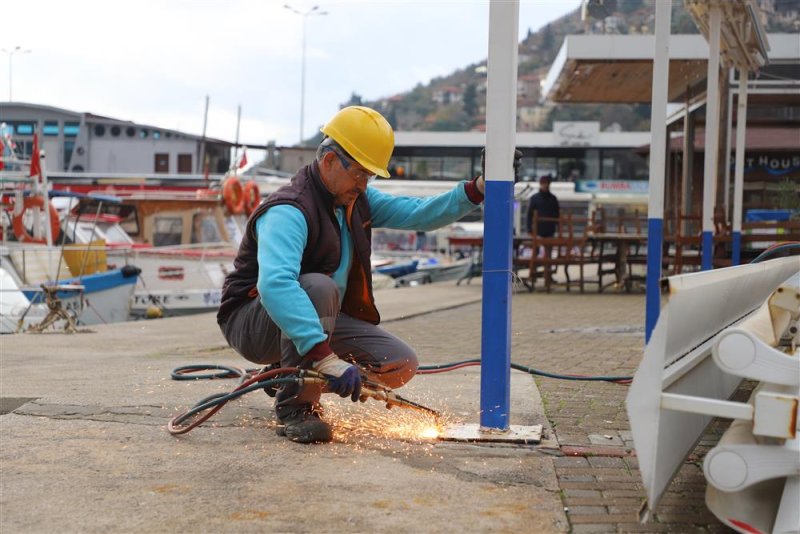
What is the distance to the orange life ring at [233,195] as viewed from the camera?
72.7 feet

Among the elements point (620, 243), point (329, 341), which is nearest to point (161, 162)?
point (620, 243)

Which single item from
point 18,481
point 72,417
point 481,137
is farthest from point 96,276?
point 481,137

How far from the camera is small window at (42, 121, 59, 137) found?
49.6 m

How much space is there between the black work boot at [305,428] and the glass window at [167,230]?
61.0 ft

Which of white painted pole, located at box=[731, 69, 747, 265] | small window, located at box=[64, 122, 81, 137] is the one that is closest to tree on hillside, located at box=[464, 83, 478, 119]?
small window, located at box=[64, 122, 81, 137]

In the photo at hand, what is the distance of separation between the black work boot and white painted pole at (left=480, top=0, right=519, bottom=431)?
0.70 m

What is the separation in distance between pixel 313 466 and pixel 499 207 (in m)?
1.34

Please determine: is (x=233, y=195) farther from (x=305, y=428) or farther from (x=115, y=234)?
(x=305, y=428)

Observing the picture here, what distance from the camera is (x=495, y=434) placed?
13.8ft

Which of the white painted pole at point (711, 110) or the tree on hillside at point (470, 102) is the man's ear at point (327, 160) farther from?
the tree on hillside at point (470, 102)

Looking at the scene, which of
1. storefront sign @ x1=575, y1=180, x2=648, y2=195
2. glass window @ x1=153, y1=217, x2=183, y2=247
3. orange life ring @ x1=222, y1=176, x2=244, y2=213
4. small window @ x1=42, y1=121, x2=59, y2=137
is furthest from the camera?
small window @ x1=42, y1=121, x2=59, y2=137

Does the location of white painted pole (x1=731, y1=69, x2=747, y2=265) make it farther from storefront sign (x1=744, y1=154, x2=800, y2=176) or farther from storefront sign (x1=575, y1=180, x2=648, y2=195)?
storefront sign (x1=575, y1=180, x2=648, y2=195)

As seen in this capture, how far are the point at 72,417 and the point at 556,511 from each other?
2481 mm

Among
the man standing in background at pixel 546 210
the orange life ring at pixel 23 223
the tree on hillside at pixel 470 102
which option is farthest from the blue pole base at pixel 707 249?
the tree on hillside at pixel 470 102
